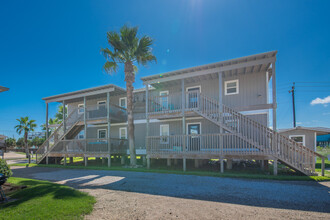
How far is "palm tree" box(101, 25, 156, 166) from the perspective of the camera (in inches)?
508

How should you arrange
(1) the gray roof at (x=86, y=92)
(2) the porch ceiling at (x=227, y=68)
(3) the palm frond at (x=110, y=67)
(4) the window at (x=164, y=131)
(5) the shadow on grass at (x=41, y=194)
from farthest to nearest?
Result: (4) the window at (x=164, y=131)
(1) the gray roof at (x=86, y=92)
(3) the palm frond at (x=110, y=67)
(2) the porch ceiling at (x=227, y=68)
(5) the shadow on grass at (x=41, y=194)

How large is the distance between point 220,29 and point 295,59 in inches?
469

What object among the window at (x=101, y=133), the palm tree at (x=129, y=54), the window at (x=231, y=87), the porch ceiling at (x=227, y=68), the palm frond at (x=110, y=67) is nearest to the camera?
the porch ceiling at (x=227, y=68)

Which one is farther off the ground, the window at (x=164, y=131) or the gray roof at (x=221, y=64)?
the gray roof at (x=221, y=64)

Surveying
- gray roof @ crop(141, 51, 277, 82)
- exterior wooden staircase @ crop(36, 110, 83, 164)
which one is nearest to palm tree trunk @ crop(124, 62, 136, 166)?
gray roof @ crop(141, 51, 277, 82)

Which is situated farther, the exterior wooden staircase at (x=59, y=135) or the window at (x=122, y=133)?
the window at (x=122, y=133)

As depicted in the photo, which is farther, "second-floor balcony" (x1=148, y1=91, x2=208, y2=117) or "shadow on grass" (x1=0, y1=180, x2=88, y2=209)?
"second-floor balcony" (x1=148, y1=91, x2=208, y2=117)

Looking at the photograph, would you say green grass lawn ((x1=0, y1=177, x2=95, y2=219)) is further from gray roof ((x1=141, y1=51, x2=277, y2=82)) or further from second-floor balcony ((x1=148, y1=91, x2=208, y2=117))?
gray roof ((x1=141, y1=51, x2=277, y2=82))

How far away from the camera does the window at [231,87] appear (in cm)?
1322

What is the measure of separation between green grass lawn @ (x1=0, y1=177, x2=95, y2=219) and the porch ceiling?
30.6 feet

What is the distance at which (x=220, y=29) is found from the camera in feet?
49.8

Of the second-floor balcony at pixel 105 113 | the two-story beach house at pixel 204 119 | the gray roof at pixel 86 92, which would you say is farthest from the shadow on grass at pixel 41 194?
the gray roof at pixel 86 92

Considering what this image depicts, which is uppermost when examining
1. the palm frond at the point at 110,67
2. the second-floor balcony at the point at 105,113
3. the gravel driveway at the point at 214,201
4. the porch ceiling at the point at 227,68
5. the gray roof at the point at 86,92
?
the palm frond at the point at 110,67

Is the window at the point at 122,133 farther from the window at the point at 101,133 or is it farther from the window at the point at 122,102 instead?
the window at the point at 122,102
